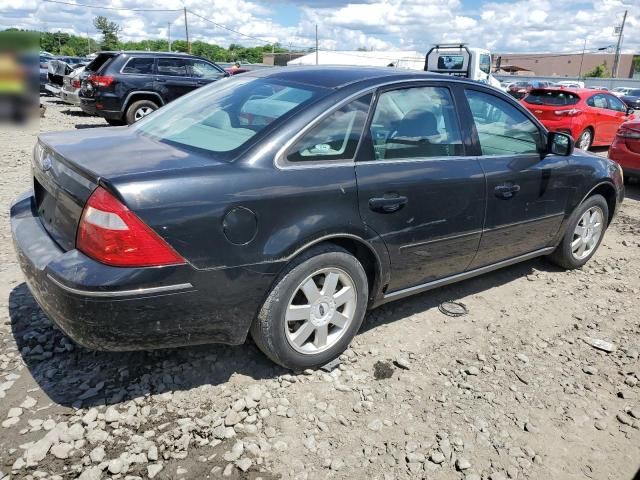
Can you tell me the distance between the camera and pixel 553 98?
454 inches

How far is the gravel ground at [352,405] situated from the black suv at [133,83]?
8377 millimetres

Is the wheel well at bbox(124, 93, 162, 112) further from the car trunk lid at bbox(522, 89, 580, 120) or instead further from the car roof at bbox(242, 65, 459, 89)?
the car roof at bbox(242, 65, 459, 89)

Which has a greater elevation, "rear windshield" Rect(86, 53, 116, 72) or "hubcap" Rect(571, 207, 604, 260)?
"rear windshield" Rect(86, 53, 116, 72)

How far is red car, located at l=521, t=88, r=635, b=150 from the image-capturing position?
11117mm

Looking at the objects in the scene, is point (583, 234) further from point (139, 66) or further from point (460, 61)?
point (460, 61)

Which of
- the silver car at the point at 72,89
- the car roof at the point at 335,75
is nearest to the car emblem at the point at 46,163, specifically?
the car roof at the point at 335,75

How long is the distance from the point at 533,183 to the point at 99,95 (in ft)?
32.7

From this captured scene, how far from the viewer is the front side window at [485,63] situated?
1964cm

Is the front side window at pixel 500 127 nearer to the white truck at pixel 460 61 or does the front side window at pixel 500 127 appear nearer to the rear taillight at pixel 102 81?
the rear taillight at pixel 102 81

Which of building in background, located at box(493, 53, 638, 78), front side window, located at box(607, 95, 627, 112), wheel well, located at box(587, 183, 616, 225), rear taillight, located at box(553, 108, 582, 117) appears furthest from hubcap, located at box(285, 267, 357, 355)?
building in background, located at box(493, 53, 638, 78)

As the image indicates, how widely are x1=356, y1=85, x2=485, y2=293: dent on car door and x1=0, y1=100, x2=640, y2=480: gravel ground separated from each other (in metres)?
0.55

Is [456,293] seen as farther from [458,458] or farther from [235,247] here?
[235,247]

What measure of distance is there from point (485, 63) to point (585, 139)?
9424mm

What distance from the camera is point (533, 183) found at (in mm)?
3912
